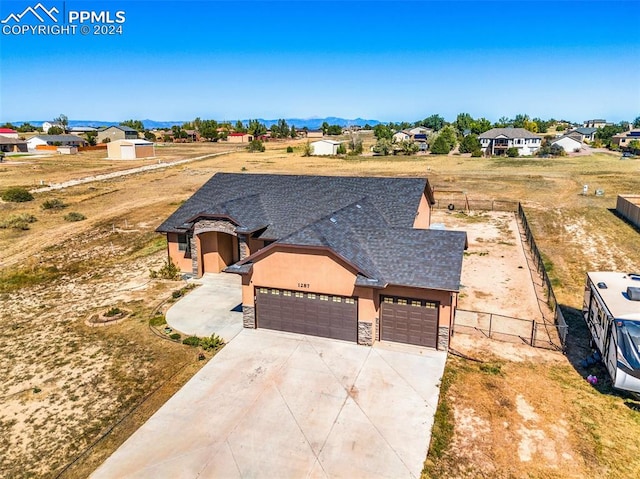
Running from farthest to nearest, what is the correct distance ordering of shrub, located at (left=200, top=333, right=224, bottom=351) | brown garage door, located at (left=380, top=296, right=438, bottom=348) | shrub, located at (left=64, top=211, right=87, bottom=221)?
shrub, located at (left=64, top=211, right=87, bottom=221), shrub, located at (left=200, top=333, right=224, bottom=351), brown garage door, located at (left=380, top=296, right=438, bottom=348)

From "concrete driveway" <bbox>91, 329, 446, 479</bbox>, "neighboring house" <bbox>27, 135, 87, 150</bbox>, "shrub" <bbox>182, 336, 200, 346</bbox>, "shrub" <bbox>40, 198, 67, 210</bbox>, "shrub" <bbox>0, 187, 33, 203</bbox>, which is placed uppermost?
"neighboring house" <bbox>27, 135, 87, 150</bbox>

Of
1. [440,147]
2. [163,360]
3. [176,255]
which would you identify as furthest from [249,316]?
[440,147]

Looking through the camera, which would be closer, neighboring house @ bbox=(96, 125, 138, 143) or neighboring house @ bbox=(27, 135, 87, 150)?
neighboring house @ bbox=(27, 135, 87, 150)

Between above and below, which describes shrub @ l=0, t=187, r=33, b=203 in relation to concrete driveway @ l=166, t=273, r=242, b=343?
above

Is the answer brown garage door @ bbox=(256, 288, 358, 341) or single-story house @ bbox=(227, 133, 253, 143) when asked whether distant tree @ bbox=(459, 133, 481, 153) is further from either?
brown garage door @ bbox=(256, 288, 358, 341)

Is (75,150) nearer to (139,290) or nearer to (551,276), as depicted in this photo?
(139,290)

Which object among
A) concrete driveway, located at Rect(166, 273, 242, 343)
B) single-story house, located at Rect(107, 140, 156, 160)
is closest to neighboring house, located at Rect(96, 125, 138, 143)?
single-story house, located at Rect(107, 140, 156, 160)

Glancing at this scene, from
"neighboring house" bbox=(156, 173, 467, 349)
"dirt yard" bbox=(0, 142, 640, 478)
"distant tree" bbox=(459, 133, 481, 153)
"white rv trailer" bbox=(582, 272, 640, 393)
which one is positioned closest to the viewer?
"dirt yard" bbox=(0, 142, 640, 478)
